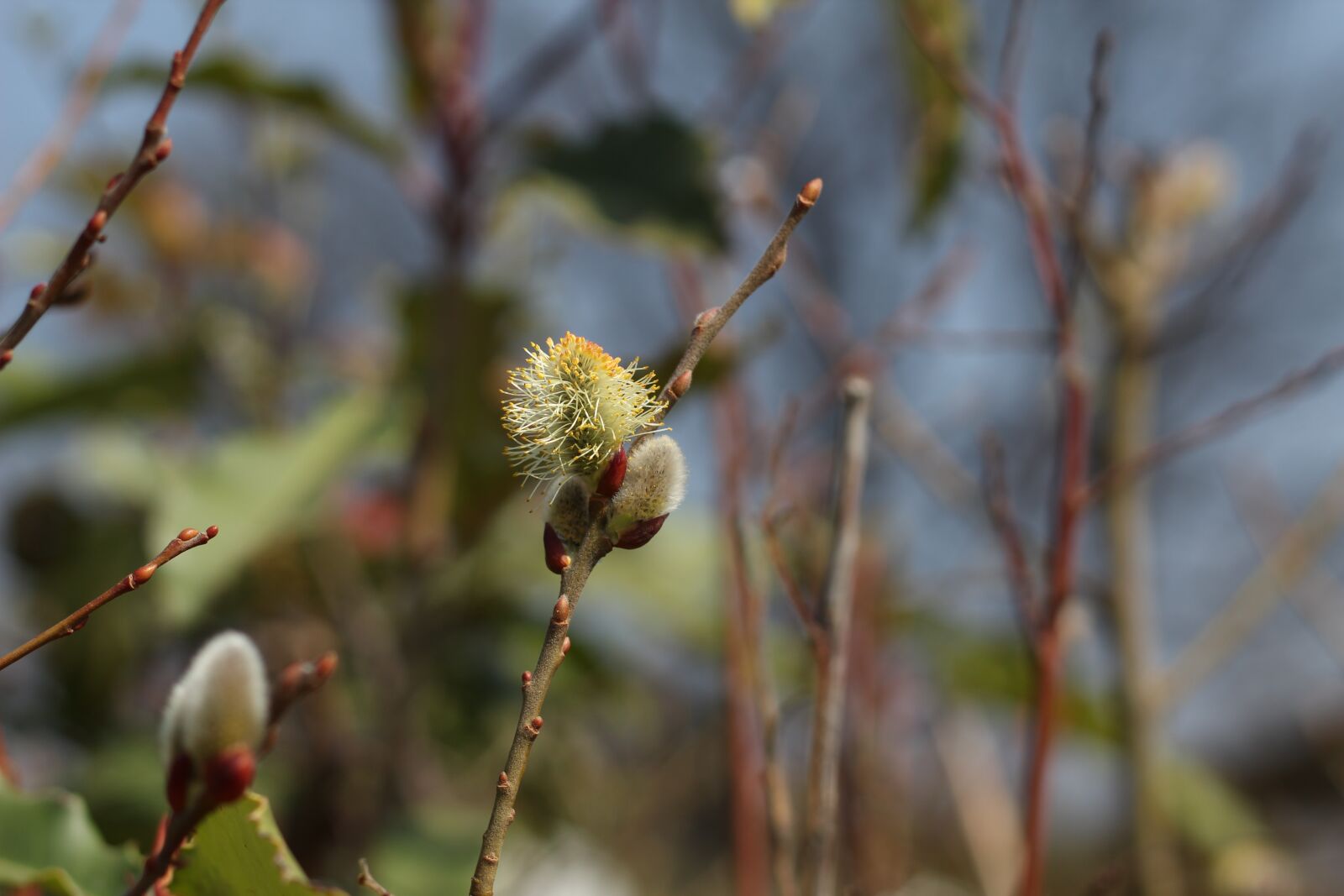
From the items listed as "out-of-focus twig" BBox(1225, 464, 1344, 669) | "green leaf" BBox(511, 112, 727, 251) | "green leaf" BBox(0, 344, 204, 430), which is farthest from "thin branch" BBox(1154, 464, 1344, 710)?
"green leaf" BBox(0, 344, 204, 430)

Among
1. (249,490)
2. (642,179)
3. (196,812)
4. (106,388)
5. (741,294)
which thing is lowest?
(196,812)

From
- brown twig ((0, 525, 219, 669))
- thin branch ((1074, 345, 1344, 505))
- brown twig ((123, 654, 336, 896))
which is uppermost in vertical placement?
thin branch ((1074, 345, 1344, 505))

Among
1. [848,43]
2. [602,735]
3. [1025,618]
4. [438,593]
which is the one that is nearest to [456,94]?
[438,593]

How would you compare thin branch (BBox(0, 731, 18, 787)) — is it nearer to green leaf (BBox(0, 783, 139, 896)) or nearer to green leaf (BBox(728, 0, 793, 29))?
green leaf (BBox(0, 783, 139, 896))

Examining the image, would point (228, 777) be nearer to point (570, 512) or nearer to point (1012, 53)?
point (570, 512)

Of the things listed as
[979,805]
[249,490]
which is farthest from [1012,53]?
[979,805]

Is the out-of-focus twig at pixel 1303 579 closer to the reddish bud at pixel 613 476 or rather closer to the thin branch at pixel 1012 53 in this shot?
the thin branch at pixel 1012 53
